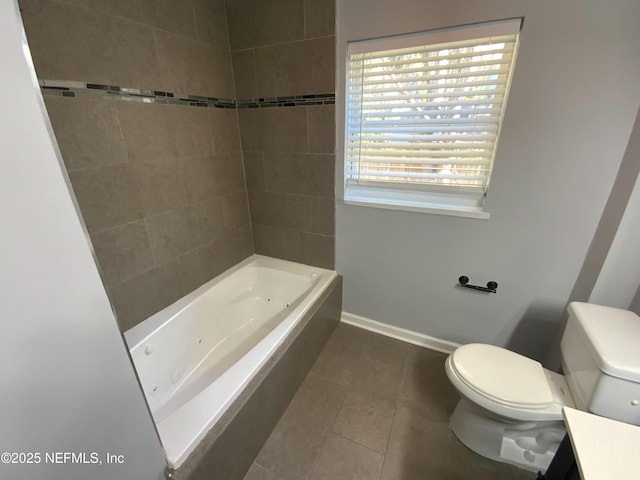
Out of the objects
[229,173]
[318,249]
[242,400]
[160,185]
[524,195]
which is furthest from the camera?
[318,249]

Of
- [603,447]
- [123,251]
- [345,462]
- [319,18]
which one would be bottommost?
[345,462]

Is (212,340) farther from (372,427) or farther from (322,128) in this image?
(322,128)

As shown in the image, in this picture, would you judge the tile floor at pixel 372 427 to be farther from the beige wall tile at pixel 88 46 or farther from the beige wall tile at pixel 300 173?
the beige wall tile at pixel 88 46

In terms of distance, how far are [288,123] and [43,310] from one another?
1612 mm

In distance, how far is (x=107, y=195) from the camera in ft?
4.30

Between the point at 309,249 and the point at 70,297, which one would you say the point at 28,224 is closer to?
the point at 70,297

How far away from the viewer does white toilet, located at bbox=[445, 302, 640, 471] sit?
0.99 meters

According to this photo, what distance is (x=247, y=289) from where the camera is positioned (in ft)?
7.04

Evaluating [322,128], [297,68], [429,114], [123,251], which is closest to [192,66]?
A: [297,68]

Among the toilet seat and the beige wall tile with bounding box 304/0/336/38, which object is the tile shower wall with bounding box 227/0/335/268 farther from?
the toilet seat

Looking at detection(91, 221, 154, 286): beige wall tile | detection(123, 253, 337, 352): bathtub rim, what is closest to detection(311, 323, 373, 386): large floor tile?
detection(123, 253, 337, 352): bathtub rim

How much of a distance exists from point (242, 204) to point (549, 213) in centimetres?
192

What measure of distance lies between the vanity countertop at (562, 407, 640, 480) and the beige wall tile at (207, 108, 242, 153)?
6.77 ft

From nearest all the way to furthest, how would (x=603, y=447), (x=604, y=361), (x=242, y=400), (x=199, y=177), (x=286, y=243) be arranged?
(x=603, y=447) < (x=604, y=361) < (x=242, y=400) < (x=199, y=177) < (x=286, y=243)
